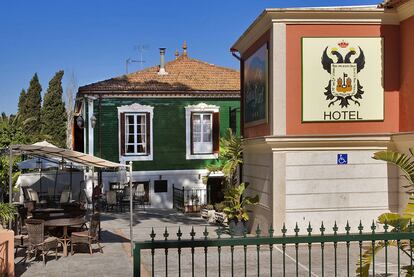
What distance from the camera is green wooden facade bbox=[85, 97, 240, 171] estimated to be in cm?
2528

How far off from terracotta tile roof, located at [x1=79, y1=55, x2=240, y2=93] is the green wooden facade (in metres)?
0.53

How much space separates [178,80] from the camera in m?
27.1

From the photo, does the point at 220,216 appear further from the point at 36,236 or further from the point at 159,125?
the point at 159,125

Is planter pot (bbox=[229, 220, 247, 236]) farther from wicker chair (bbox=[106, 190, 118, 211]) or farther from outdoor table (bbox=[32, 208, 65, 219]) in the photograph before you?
wicker chair (bbox=[106, 190, 118, 211])

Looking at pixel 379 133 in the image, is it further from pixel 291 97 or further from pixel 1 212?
pixel 1 212

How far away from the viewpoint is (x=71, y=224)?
13008 mm

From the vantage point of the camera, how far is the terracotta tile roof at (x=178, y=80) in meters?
25.5

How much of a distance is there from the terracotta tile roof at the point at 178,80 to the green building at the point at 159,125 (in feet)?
0.16

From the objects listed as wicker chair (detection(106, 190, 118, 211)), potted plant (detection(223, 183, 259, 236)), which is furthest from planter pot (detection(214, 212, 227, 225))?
wicker chair (detection(106, 190, 118, 211))

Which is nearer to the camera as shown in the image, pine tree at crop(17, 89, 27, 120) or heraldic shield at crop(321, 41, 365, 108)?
heraldic shield at crop(321, 41, 365, 108)

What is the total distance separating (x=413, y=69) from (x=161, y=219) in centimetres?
1128

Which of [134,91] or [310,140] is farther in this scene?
[134,91]

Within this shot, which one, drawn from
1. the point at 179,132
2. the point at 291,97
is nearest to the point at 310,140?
the point at 291,97

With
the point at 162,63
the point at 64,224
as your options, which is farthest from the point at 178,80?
the point at 64,224
